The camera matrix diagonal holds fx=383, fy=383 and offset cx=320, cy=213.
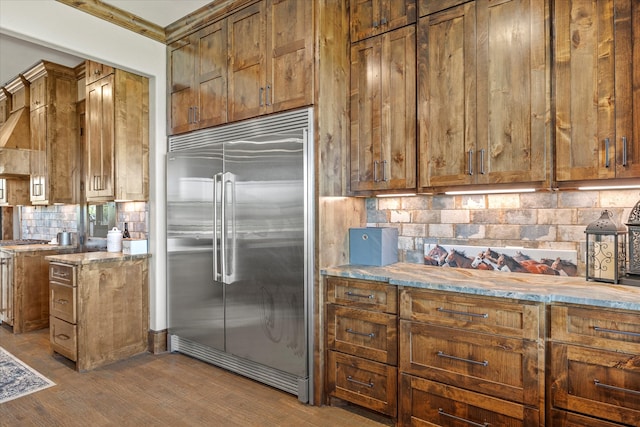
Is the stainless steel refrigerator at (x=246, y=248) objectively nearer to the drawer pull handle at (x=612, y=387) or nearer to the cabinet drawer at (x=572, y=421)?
→ the cabinet drawer at (x=572, y=421)

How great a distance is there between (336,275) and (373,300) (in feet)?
0.97

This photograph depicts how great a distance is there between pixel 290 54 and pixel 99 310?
261 cm

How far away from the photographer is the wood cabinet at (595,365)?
5.35ft

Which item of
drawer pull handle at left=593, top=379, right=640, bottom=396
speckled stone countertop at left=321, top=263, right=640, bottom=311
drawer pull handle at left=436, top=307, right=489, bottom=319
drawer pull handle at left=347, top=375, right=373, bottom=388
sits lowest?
drawer pull handle at left=347, top=375, right=373, bottom=388

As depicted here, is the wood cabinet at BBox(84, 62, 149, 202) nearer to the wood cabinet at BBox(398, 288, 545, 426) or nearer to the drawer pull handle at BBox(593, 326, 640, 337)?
the wood cabinet at BBox(398, 288, 545, 426)

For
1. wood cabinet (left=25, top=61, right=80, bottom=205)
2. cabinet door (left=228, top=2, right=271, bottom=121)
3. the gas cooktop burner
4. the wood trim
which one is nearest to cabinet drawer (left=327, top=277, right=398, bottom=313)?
cabinet door (left=228, top=2, right=271, bottom=121)

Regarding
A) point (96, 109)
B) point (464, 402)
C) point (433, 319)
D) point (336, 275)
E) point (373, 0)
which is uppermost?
point (373, 0)

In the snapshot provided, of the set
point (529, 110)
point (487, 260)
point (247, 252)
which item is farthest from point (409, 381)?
point (529, 110)

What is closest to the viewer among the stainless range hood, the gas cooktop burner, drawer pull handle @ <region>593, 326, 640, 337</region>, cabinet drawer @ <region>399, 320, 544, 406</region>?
drawer pull handle @ <region>593, 326, 640, 337</region>

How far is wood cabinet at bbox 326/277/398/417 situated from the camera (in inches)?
89.7

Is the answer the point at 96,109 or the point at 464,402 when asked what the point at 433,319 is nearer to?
the point at 464,402

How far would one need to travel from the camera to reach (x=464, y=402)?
2010 mm

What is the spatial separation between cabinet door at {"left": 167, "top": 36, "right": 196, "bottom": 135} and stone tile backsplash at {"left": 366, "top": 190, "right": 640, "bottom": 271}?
6.04 feet

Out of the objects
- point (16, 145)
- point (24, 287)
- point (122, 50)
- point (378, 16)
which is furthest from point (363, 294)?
point (16, 145)
